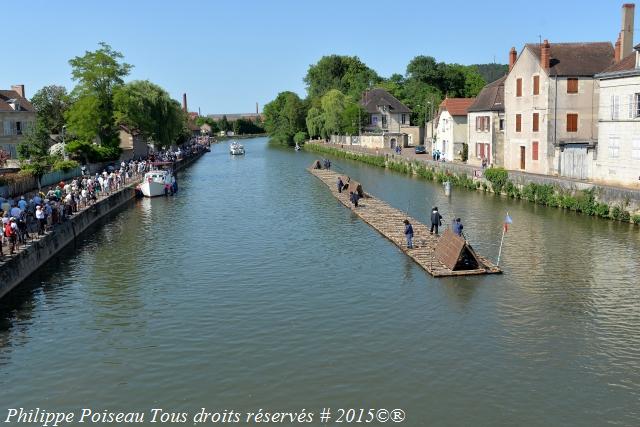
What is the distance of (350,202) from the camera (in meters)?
44.4

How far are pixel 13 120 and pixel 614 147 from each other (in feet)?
191

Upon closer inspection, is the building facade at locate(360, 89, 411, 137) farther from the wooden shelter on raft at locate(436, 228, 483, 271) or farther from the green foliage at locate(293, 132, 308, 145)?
the wooden shelter on raft at locate(436, 228, 483, 271)

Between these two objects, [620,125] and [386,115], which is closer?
[620,125]

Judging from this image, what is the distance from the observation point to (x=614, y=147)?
38.6 metres

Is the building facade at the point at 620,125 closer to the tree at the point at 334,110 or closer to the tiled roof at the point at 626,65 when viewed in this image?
the tiled roof at the point at 626,65

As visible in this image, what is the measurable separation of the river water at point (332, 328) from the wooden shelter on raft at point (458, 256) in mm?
1169

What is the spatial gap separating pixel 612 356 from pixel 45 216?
24.9 metres

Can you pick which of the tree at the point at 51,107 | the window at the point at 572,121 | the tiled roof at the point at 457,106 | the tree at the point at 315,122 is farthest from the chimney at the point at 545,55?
the tree at the point at 315,122

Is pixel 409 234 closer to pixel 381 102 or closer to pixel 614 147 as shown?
pixel 614 147

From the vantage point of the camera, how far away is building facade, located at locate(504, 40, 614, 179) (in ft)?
152

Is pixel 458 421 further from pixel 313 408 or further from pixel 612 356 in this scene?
pixel 612 356

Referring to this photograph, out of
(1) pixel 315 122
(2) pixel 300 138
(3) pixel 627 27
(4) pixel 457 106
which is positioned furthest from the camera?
(2) pixel 300 138

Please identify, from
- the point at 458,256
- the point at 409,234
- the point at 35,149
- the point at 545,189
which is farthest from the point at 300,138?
the point at 458,256

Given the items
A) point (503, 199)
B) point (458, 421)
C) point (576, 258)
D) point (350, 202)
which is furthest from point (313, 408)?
point (503, 199)
